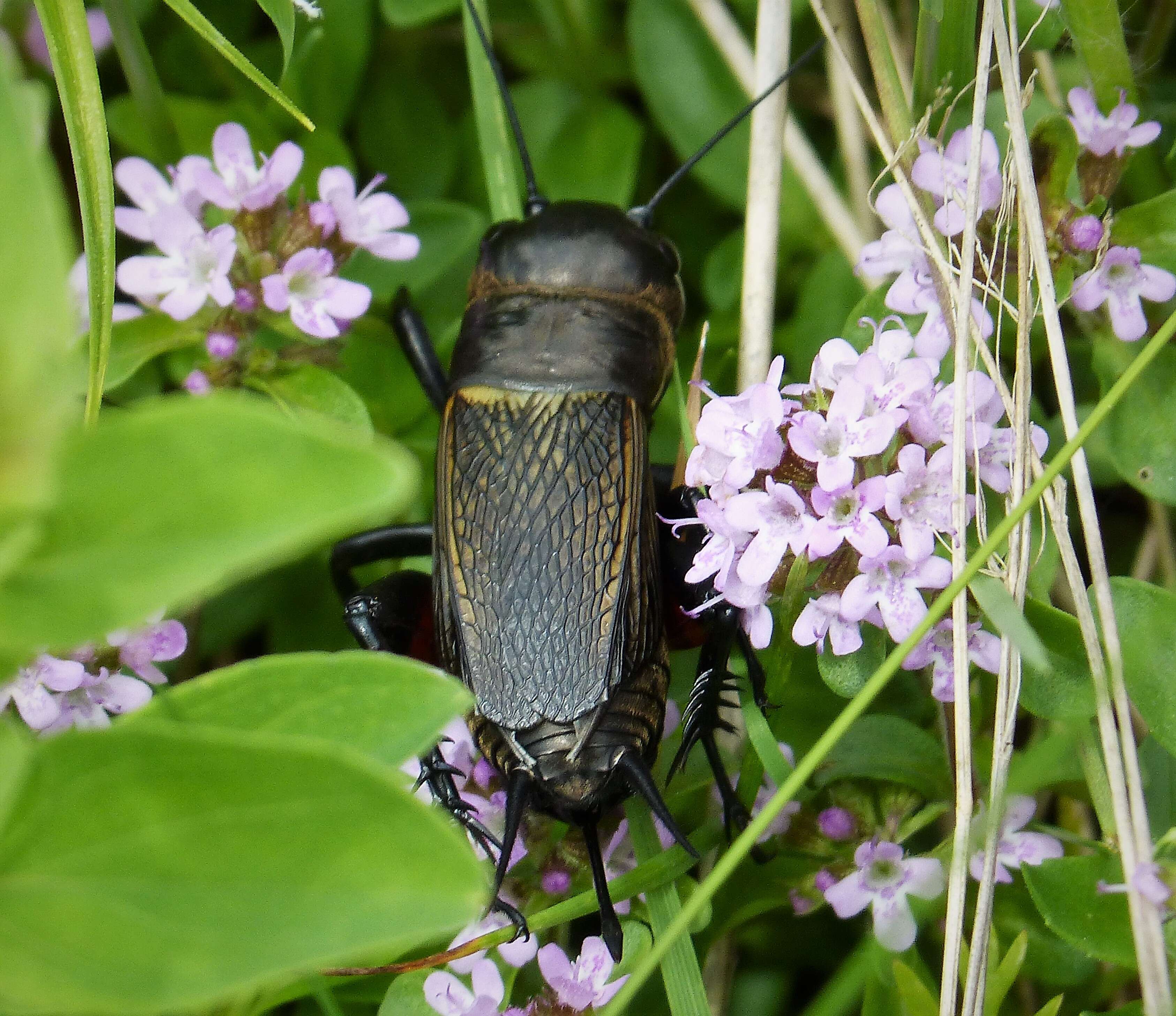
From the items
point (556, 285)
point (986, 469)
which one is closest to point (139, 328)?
point (556, 285)

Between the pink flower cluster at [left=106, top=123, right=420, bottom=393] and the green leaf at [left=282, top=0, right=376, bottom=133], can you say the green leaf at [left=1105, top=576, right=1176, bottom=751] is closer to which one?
the pink flower cluster at [left=106, top=123, right=420, bottom=393]

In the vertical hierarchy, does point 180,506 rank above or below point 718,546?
above

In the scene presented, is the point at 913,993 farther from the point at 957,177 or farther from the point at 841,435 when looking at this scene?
the point at 957,177

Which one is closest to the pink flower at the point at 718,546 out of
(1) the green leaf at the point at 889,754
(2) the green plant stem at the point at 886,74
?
(1) the green leaf at the point at 889,754

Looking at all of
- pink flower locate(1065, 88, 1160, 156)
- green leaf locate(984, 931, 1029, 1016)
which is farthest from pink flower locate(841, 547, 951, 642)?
pink flower locate(1065, 88, 1160, 156)

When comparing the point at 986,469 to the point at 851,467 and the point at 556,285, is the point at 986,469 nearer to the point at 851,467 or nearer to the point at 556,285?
the point at 851,467

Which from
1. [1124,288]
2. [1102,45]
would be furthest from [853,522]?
[1102,45]
